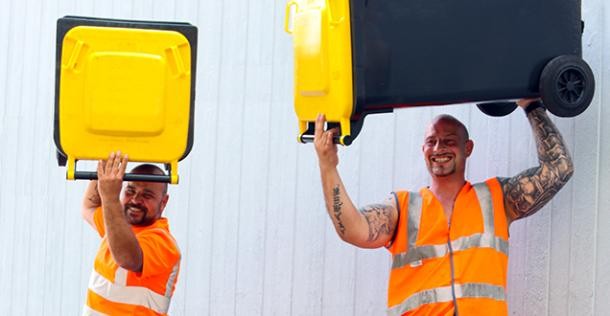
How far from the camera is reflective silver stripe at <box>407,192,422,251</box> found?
4.42 meters

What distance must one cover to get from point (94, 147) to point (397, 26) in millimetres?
1137

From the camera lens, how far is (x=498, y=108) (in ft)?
14.9

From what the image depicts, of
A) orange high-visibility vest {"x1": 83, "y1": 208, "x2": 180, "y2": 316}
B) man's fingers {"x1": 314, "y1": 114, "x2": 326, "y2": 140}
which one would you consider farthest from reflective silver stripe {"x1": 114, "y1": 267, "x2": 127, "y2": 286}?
man's fingers {"x1": 314, "y1": 114, "x2": 326, "y2": 140}

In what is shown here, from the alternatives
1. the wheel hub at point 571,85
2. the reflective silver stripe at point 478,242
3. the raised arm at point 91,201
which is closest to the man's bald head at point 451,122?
the reflective silver stripe at point 478,242

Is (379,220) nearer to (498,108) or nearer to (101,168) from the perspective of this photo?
(498,108)

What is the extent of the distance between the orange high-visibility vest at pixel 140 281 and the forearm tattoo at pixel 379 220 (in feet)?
2.76

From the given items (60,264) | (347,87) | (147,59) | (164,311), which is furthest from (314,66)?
(60,264)

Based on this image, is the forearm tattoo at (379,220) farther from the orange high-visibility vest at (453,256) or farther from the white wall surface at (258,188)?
the white wall surface at (258,188)

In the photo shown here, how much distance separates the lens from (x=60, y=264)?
6.95 m

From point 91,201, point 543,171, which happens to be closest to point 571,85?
point 543,171

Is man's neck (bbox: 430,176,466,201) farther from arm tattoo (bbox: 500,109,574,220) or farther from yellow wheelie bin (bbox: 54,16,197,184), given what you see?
yellow wheelie bin (bbox: 54,16,197,184)

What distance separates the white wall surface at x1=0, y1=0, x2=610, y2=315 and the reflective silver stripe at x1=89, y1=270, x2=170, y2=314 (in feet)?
3.53

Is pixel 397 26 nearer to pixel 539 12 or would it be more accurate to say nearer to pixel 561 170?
pixel 539 12

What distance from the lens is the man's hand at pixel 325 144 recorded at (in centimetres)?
420
